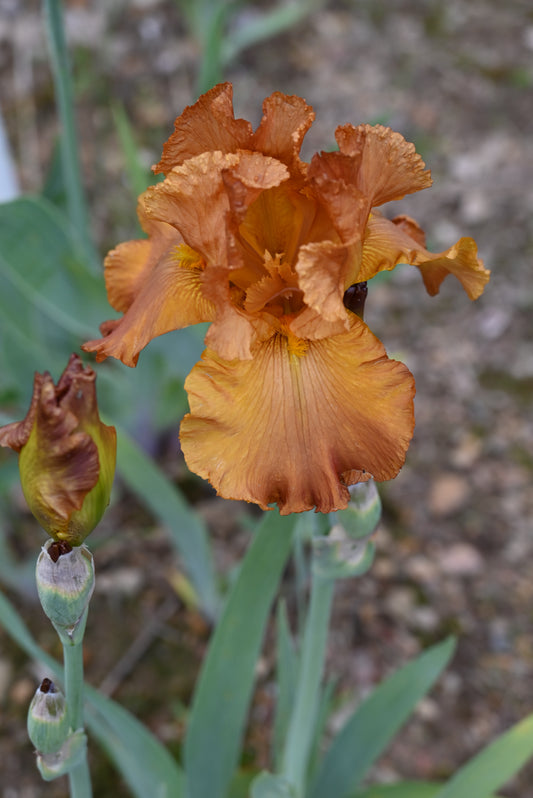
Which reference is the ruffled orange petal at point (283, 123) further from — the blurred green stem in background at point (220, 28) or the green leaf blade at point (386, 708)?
the blurred green stem in background at point (220, 28)

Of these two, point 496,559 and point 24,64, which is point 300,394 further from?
point 24,64

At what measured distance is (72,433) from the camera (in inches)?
26.8

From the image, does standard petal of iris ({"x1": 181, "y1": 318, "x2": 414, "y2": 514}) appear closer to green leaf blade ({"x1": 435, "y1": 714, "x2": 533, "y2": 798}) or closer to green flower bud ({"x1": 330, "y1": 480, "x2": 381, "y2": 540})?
green flower bud ({"x1": 330, "y1": 480, "x2": 381, "y2": 540})

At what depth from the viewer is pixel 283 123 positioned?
86 centimetres

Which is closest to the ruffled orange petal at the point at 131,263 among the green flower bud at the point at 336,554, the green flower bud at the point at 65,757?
the green flower bud at the point at 336,554

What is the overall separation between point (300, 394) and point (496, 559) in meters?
1.45

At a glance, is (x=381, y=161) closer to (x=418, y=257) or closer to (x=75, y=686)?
(x=418, y=257)

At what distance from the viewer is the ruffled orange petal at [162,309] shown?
843 millimetres

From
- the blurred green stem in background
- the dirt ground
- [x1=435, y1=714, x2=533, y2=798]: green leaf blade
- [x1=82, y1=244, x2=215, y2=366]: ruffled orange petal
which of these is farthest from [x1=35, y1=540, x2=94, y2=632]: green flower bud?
the blurred green stem in background

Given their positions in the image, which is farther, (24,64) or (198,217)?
(24,64)

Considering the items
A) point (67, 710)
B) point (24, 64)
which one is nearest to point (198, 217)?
point (67, 710)

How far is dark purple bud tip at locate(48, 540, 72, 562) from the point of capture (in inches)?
29.8

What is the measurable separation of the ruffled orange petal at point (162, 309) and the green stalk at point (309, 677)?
0.40m

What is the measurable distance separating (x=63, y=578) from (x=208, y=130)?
52 cm
